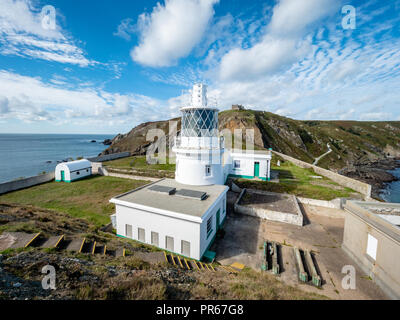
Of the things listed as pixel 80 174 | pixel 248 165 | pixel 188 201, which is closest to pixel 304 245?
pixel 188 201

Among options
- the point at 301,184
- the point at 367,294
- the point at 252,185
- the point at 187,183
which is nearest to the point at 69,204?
the point at 187,183

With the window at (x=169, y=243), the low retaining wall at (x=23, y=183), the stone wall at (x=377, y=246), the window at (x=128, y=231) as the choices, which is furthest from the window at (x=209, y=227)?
Result: the low retaining wall at (x=23, y=183)

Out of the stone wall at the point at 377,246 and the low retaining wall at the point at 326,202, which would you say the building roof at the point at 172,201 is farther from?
the low retaining wall at the point at 326,202

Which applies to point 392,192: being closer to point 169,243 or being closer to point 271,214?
point 271,214

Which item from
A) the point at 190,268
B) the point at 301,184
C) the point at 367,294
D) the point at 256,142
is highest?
the point at 256,142

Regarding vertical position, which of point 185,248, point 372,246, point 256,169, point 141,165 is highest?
point 256,169
